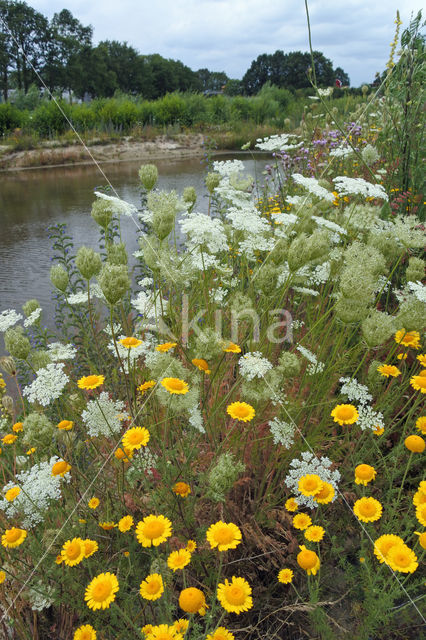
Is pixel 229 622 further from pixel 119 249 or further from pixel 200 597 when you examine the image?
pixel 119 249

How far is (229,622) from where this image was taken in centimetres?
136

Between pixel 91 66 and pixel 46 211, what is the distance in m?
32.7

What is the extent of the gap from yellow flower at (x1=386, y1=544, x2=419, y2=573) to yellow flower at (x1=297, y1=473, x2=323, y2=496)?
25 centimetres

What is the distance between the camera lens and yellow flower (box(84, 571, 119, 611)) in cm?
102

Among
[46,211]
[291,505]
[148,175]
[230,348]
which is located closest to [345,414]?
[291,505]

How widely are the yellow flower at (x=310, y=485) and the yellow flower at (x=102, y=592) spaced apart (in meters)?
0.60

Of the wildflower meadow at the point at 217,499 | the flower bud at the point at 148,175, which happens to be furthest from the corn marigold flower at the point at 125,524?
the flower bud at the point at 148,175

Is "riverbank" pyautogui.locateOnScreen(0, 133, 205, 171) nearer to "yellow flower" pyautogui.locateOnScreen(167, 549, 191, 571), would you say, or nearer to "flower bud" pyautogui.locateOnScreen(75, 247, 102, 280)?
"flower bud" pyautogui.locateOnScreen(75, 247, 102, 280)

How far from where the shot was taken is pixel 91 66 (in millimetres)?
32500

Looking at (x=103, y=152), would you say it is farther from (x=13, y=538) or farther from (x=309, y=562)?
(x=309, y=562)

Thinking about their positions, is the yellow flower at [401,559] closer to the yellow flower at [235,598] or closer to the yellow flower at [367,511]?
the yellow flower at [367,511]

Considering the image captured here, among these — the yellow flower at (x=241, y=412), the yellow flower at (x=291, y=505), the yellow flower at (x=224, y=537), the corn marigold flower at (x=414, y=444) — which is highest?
the yellow flower at (x=241, y=412)

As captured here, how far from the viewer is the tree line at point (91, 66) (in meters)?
16.0

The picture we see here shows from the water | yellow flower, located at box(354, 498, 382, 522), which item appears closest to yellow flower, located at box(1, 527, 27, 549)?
yellow flower, located at box(354, 498, 382, 522)
